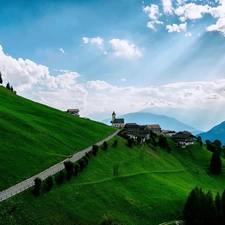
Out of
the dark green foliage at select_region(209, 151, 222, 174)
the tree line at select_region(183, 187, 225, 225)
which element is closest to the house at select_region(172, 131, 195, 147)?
the dark green foliage at select_region(209, 151, 222, 174)

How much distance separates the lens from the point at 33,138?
91438mm

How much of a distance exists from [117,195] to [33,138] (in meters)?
34.3

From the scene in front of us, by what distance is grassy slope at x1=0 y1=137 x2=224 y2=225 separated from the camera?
57.3 m

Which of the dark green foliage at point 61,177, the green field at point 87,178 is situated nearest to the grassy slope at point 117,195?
the green field at point 87,178

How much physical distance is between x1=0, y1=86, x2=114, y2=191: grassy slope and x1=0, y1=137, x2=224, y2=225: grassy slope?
9328mm

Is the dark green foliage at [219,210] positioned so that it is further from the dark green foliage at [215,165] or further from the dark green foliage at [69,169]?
the dark green foliage at [215,165]

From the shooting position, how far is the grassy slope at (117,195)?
57281mm

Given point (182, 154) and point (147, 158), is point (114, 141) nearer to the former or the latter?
point (147, 158)

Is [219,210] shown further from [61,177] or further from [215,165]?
[215,165]

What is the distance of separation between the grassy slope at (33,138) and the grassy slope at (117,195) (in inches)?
367

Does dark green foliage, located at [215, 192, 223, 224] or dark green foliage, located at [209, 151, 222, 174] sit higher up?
dark green foliage, located at [209, 151, 222, 174]

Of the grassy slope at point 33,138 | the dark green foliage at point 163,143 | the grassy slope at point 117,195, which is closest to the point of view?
the grassy slope at point 117,195

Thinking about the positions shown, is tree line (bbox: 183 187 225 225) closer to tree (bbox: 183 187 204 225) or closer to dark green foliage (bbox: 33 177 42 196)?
tree (bbox: 183 187 204 225)

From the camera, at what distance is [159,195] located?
3285 inches
